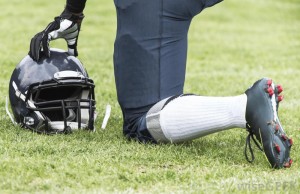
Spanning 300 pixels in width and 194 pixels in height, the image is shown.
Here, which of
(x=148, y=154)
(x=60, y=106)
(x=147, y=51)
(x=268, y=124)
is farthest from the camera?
(x=60, y=106)

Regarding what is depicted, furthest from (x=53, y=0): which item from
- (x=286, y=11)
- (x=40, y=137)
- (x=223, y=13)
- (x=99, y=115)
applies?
(x=40, y=137)

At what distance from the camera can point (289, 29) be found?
35.9 feet

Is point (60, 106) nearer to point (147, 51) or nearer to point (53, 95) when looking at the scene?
point (53, 95)

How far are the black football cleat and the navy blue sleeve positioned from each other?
50.0 inches

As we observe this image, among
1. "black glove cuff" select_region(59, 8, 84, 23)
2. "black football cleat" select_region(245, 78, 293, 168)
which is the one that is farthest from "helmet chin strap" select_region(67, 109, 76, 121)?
"black football cleat" select_region(245, 78, 293, 168)

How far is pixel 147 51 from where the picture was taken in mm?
3711

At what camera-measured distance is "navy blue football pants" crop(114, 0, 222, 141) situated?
12.1ft

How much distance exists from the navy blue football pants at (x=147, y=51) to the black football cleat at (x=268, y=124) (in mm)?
626

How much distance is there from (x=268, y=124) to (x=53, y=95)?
1.37 m

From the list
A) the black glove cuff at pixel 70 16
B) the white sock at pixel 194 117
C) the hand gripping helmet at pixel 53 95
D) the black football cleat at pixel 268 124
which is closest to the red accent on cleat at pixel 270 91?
the black football cleat at pixel 268 124

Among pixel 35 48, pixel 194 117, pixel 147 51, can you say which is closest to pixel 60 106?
pixel 35 48

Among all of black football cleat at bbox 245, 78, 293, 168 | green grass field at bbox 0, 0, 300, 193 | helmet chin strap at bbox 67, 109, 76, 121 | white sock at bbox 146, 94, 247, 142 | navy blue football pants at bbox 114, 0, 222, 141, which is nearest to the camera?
green grass field at bbox 0, 0, 300, 193

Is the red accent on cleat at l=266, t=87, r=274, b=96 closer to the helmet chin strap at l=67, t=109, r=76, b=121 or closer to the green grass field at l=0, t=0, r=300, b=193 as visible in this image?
the green grass field at l=0, t=0, r=300, b=193

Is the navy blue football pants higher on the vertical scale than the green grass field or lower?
higher
